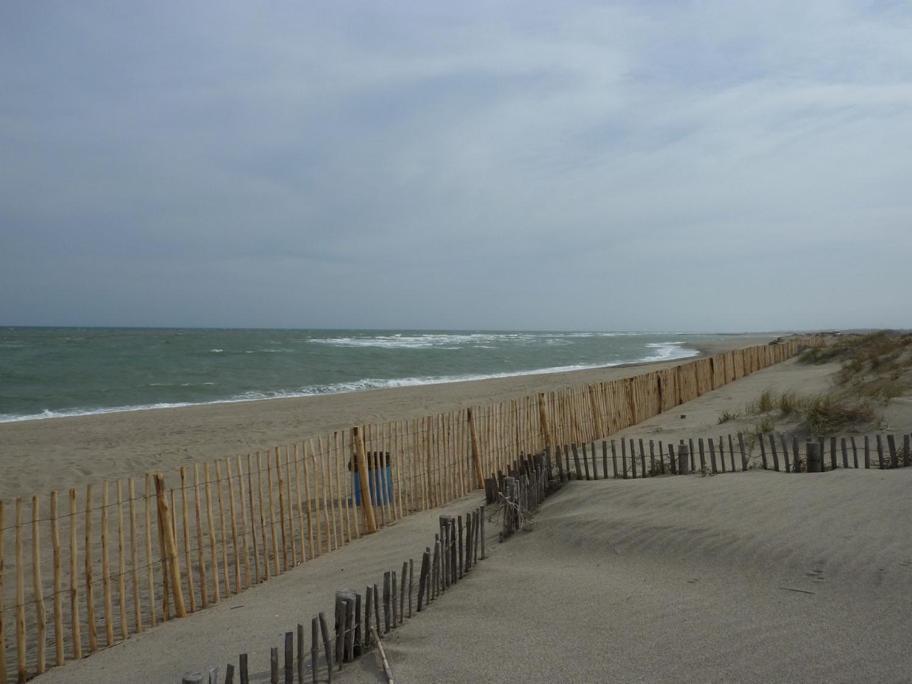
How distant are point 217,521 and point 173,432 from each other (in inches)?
326

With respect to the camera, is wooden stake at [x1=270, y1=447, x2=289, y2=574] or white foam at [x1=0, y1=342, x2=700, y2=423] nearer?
wooden stake at [x1=270, y1=447, x2=289, y2=574]

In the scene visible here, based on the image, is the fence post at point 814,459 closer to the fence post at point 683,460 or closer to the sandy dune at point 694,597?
the sandy dune at point 694,597

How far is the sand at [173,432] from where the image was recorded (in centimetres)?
1259

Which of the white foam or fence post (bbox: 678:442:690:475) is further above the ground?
fence post (bbox: 678:442:690:475)

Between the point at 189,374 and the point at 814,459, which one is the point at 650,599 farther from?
the point at 189,374

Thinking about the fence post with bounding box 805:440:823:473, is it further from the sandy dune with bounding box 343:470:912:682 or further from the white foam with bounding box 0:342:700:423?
the white foam with bounding box 0:342:700:423

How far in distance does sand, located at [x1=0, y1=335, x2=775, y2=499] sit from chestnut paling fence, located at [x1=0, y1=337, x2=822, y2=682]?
99cm

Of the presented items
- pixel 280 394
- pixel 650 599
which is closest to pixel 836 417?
pixel 650 599

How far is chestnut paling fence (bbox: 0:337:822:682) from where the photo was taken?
16.8ft

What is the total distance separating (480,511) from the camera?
603 cm

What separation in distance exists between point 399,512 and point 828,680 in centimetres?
540

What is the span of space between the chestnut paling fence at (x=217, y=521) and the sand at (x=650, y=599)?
11.8 inches

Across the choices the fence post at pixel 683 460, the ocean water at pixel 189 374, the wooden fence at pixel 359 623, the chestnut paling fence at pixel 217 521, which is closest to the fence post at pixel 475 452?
the chestnut paling fence at pixel 217 521

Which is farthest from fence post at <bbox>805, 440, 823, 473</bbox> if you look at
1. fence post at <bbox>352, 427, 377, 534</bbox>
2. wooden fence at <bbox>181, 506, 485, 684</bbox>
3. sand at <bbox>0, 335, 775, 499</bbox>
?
sand at <bbox>0, 335, 775, 499</bbox>
